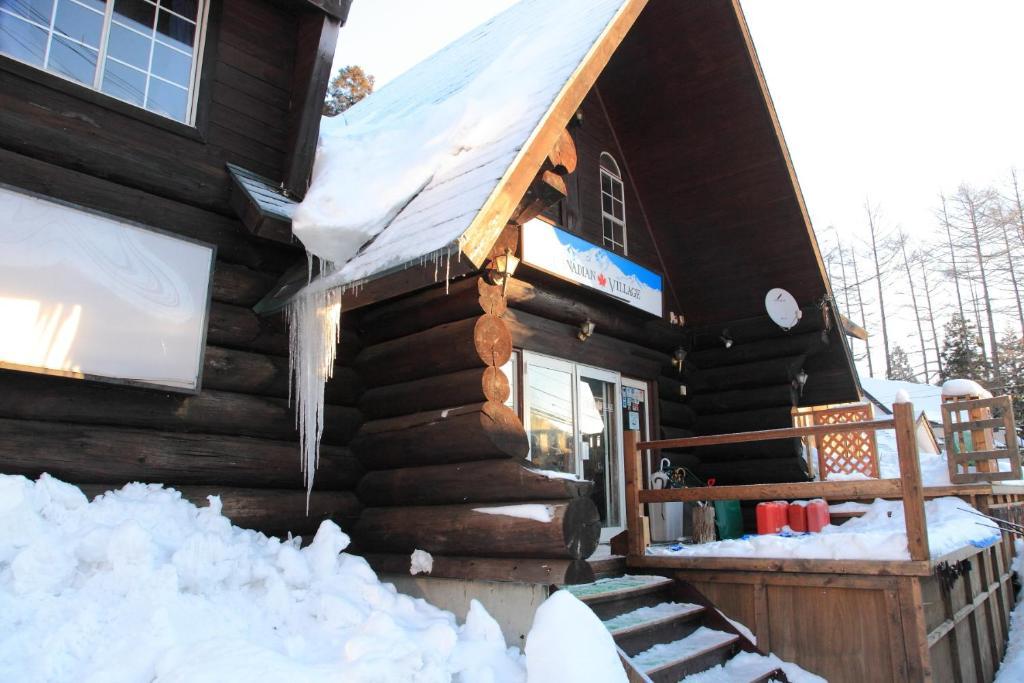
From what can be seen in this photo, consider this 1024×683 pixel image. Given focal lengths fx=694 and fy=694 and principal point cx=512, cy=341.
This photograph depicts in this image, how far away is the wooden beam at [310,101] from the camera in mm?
5656

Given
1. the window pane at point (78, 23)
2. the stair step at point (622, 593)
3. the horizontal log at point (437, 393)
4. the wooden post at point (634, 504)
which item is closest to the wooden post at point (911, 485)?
the stair step at point (622, 593)

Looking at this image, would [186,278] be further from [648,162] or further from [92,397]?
[648,162]

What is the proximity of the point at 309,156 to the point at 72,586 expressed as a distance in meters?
3.65

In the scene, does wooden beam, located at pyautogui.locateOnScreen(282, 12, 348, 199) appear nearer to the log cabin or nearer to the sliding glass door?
the log cabin

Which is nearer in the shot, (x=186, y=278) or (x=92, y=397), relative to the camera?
(x=92, y=397)

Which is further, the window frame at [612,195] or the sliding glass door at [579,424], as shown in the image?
the window frame at [612,195]

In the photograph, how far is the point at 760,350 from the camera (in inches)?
355

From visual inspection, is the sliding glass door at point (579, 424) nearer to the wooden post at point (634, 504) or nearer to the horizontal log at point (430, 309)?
the wooden post at point (634, 504)

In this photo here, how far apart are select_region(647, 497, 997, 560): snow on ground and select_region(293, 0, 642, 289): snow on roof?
3.47m

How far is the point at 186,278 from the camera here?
16.1ft

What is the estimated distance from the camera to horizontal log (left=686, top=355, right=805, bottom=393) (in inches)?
344

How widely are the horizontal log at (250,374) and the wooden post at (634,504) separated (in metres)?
2.51

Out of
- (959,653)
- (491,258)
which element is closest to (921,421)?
(959,653)

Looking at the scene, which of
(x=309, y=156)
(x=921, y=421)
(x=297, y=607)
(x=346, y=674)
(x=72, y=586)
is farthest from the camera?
(x=921, y=421)
